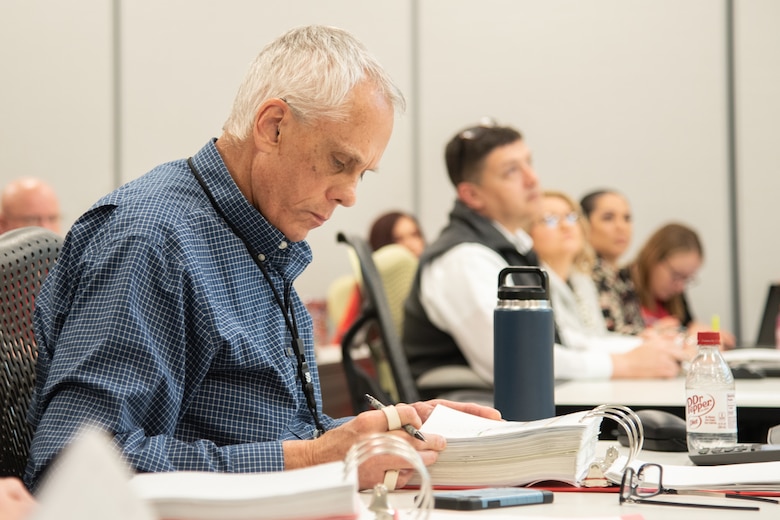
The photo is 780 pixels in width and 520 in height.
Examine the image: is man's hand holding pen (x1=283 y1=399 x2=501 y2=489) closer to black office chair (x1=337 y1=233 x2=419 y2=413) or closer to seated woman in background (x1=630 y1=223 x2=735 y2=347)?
black office chair (x1=337 y1=233 x2=419 y2=413)

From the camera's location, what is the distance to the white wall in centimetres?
535

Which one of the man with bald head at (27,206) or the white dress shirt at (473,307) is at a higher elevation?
the man with bald head at (27,206)

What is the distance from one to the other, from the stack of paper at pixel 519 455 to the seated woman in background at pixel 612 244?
333 cm

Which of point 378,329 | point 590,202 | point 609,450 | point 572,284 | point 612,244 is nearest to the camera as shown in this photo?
point 609,450

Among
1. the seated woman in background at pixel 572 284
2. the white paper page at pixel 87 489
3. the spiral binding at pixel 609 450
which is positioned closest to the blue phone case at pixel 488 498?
the spiral binding at pixel 609 450

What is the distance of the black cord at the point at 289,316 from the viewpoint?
1.39 meters

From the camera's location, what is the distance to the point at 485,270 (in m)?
2.70

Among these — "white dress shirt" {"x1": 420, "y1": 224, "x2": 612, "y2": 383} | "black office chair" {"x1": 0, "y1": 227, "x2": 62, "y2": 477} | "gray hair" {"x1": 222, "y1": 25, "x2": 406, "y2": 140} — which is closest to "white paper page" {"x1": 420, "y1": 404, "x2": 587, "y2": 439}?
"gray hair" {"x1": 222, "y1": 25, "x2": 406, "y2": 140}

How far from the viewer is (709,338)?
153cm

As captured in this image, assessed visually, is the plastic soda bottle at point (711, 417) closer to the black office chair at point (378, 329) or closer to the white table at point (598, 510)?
the white table at point (598, 510)

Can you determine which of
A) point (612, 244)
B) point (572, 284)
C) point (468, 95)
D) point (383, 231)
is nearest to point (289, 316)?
point (572, 284)

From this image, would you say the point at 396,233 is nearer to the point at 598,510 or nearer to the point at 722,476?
the point at 722,476

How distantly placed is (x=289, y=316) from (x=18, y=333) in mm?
375

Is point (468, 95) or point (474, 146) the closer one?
point (474, 146)
